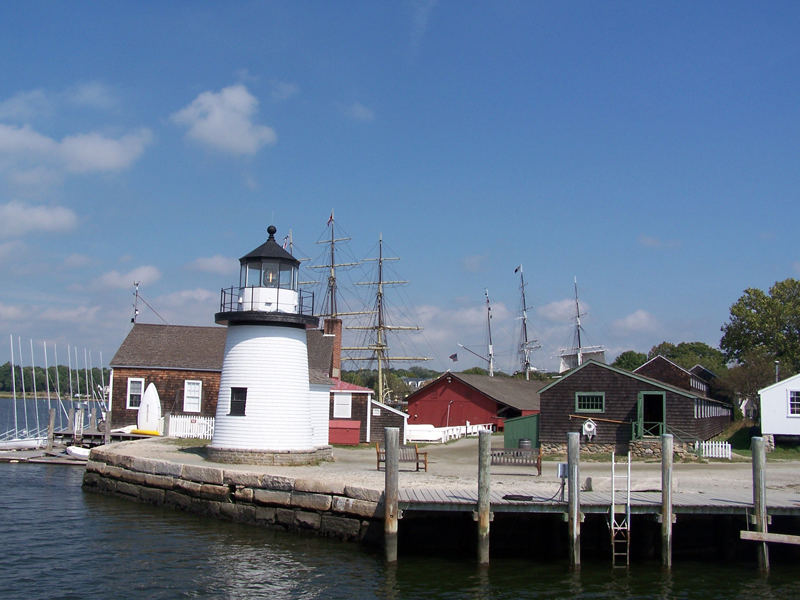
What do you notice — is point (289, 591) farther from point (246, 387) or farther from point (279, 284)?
point (279, 284)

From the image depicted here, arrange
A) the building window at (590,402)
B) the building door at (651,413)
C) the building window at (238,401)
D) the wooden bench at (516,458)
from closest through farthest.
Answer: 1. the wooden bench at (516,458)
2. the building window at (238,401)
3. the building door at (651,413)
4. the building window at (590,402)

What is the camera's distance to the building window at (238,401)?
2520 cm

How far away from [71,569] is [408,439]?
2669 centimetres

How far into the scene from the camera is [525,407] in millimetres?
52719

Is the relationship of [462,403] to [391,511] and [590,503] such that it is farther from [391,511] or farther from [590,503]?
[391,511]

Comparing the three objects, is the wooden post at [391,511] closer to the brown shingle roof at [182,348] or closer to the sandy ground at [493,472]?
the sandy ground at [493,472]

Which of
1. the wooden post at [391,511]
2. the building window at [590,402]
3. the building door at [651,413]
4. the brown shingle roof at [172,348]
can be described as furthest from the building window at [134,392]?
the wooden post at [391,511]

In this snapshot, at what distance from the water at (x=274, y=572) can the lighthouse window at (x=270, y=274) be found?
854 cm

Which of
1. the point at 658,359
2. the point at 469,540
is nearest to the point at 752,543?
the point at 469,540

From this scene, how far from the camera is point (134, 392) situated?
39.9 metres

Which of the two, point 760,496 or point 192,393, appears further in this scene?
point 192,393

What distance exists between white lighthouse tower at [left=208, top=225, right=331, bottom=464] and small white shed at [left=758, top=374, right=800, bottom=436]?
72.2 feet

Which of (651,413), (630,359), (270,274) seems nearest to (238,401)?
(270,274)

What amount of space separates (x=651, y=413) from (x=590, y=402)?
2.81m
